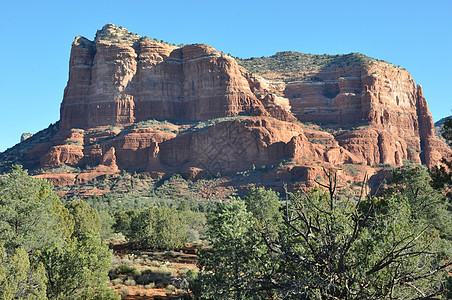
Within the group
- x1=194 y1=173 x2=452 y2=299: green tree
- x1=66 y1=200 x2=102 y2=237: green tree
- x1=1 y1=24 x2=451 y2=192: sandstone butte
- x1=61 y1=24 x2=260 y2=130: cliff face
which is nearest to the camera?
x1=194 y1=173 x2=452 y2=299: green tree

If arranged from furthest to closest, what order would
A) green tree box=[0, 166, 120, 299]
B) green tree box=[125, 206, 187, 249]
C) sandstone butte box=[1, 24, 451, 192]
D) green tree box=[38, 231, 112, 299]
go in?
sandstone butte box=[1, 24, 451, 192] → green tree box=[125, 206, 187, 249] → green tree box=[38, 231, 112, 299] → green tree box=[0, 166, 120, 299]

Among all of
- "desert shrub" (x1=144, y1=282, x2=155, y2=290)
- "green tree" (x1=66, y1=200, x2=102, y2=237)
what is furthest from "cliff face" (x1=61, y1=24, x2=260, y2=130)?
"desert shrub" (x1=144, y1=282, x2=155, y2=290)

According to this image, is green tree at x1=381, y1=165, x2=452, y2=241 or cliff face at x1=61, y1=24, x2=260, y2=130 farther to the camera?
cliff face at x1=61, y1=24, x2=260, y2=130

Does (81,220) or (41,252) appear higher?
(81,220)

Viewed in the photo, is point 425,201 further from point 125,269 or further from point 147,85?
point 147,85

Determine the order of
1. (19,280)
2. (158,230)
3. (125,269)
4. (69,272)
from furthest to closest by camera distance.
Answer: (158,230), (125,269), (69,272), (19,280)

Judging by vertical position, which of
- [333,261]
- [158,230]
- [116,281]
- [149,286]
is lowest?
[149,286]

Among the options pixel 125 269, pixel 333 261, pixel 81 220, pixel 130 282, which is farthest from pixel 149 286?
pixel 333 261

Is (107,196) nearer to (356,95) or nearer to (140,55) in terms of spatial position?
(140,55)

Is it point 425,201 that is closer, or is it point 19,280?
point 19,280

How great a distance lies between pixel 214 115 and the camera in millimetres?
125875

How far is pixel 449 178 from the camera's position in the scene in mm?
21016

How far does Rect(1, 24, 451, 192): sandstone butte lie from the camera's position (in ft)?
360

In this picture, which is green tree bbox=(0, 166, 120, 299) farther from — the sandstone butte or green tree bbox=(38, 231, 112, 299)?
the sandstone butte
